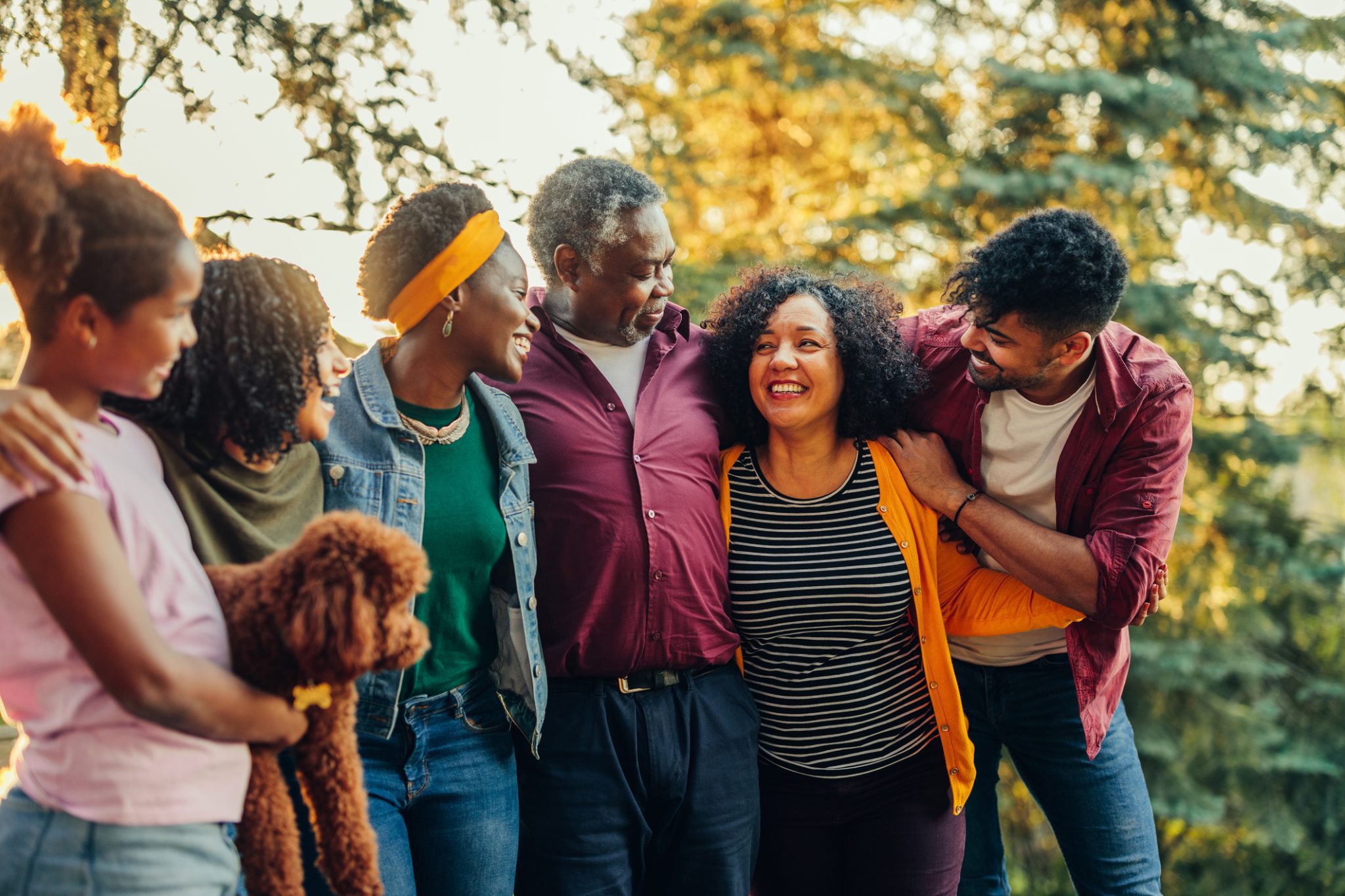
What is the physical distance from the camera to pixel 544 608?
2.70 meters

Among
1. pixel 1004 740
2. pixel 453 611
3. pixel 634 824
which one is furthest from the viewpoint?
pixel 1004 740

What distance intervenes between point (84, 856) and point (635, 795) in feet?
4.67

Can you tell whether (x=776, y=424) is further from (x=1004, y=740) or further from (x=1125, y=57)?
(x=1125, y=57)

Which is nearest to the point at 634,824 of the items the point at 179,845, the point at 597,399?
the point at 597,399

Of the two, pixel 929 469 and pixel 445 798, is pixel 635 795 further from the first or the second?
pixel 929 469

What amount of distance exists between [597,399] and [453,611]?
739mm

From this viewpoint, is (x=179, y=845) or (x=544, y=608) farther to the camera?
(x=544, y=608)

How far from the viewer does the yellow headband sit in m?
2.41

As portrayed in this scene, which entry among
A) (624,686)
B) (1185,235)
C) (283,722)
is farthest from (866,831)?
(1185,235)

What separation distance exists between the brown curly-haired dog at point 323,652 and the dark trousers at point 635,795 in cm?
90

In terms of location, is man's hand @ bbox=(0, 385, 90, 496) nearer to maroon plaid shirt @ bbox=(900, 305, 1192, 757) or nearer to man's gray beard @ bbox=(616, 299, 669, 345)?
man's gray beard @ bbox=(616, 299, 669, 345)

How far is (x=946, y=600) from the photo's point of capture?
3.08 metres

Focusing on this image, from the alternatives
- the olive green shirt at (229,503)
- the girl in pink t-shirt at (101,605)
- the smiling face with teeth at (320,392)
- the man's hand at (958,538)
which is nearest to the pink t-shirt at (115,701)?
the girl in pink t-shirt at (101,605)

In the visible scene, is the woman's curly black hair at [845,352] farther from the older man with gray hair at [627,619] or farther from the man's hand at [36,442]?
the man's hand at [36,442]
